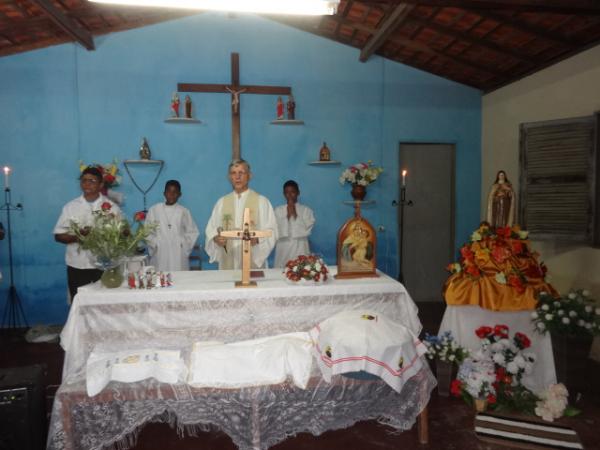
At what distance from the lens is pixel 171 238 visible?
6.23m

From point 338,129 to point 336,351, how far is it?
4569mm

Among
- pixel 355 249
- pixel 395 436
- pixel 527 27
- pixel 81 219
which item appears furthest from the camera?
pixel 527 27

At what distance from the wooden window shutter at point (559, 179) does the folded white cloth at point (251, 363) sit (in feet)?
11.1

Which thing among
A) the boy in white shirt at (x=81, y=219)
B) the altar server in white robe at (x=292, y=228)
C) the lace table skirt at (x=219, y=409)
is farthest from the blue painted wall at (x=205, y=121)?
the lace table skirt at (x=219, y=409)

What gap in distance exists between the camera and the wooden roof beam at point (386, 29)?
5.20 meters

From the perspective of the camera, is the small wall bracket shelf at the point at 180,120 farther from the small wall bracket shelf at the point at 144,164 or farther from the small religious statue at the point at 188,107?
the small wall bracket shelf at the point at 144,164

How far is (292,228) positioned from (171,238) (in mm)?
1578

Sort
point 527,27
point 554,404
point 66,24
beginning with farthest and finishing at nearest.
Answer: point 66,24
point 527,27
point 554,404

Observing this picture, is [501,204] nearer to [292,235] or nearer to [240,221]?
[240,221]

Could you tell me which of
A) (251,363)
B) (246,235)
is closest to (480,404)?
(251,363)

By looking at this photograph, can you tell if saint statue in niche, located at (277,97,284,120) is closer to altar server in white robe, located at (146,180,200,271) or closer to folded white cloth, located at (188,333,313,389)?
altar server in white robe, located at (146,180,200,271)

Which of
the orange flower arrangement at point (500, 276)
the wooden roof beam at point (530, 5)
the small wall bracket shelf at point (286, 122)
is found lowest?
the orange flower arrangement at point (500, 276)

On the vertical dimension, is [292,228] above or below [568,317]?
above

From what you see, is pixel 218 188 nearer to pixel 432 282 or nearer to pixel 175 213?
pixel 175 213
